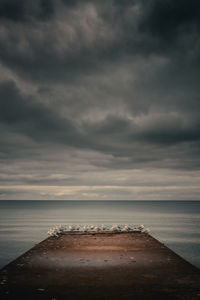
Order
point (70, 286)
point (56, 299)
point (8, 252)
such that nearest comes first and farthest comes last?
point (56, 299)
point (70, 286)
point (8, 252)

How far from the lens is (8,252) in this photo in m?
25.4

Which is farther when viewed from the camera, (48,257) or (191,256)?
(191,256)

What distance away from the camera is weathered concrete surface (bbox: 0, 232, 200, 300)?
6.77 meters

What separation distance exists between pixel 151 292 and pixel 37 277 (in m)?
3.30

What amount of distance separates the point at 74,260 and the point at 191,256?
51.1ft

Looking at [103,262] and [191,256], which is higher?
[103,262]

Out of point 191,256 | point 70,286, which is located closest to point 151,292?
point 70,286

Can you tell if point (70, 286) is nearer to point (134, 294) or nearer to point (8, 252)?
point (134, 294)

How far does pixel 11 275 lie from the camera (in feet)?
27.9

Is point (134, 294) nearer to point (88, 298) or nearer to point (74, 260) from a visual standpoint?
point (88, 298)

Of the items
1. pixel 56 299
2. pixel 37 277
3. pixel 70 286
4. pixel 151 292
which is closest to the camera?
pixel 56 299

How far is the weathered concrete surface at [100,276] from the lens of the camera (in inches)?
267

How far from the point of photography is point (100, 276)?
8.43 meters

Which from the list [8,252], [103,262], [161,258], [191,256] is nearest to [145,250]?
[161,258]
